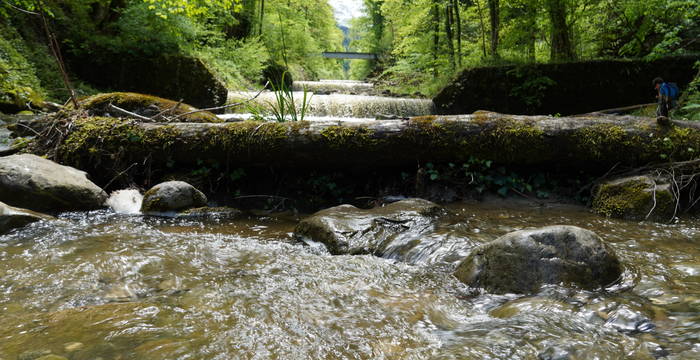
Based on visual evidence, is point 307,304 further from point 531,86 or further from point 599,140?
point 531,86

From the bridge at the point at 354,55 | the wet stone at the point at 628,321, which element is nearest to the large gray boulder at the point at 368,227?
the wet stone at the point at 628,321

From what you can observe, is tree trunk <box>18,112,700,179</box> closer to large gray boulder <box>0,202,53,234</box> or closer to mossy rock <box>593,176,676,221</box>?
mossy rock <box>593,176,676,221</box>

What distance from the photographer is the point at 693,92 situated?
365 inches

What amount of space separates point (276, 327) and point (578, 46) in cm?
1639

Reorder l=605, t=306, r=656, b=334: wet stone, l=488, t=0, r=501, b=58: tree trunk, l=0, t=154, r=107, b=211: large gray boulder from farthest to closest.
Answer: l=488, t=0, r=501, b=58: tree trunk < l=0, t=154, r=107, b=211: large gray boulder < l=605, t=306, r=656, b=334: wet stone

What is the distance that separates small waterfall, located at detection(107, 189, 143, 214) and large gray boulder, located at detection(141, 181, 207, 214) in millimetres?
155

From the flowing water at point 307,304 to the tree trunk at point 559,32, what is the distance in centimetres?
1005

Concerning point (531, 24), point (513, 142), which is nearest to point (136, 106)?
point (513, 142)

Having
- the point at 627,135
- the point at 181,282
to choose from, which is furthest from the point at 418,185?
the point at 181,282

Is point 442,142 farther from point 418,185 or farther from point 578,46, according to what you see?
point 578,46

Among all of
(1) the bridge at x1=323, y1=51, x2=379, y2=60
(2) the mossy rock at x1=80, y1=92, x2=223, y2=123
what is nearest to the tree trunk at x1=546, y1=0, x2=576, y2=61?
(2) the mossy rock at x1=80, y1=92, x2=223, y2=123

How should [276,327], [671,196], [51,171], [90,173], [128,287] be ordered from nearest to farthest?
[276,327]
[128,287]
[671,196]
[51,171]
[90,173]

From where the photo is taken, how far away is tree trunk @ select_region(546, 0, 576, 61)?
1153 cm

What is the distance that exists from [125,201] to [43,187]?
857 mm
